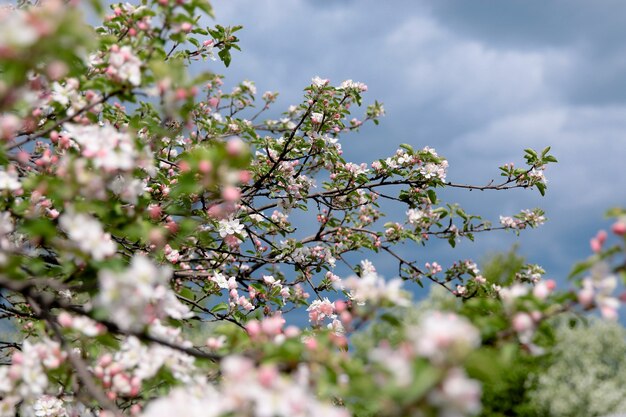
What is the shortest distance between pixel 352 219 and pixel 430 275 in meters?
0.99

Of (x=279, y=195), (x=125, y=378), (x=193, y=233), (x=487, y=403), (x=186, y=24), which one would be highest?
(x=487, y=403)

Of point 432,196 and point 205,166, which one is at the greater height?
point 432,196

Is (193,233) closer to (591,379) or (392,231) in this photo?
(392,231)

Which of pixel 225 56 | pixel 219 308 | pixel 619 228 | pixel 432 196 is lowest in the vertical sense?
pixel 619 228

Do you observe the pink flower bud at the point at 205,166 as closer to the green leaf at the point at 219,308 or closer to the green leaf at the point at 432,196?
the green leaf at the point at 219,308

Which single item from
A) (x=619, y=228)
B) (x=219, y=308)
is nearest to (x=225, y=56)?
(x=219, y=308)

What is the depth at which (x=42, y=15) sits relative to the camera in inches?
56.4

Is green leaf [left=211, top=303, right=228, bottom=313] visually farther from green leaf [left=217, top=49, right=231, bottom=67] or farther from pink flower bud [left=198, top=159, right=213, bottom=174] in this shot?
pink flower bud [left=198, top=159, right=213, bottom=174]

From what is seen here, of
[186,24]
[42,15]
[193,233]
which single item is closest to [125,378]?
[193,233]

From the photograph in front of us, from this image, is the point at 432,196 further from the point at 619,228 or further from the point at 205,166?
the point at 205,166

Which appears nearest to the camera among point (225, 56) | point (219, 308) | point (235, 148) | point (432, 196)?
point (235, 148)

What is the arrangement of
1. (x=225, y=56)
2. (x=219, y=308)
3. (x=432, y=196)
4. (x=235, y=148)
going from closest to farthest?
(x=235, y=148) < (x=219, y=308) < (x=225, y=56) < (x=432, y=196)

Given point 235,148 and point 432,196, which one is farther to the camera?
point 432,196

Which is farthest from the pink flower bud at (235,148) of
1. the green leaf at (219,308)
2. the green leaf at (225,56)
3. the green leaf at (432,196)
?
the green leaf at (432,196)
